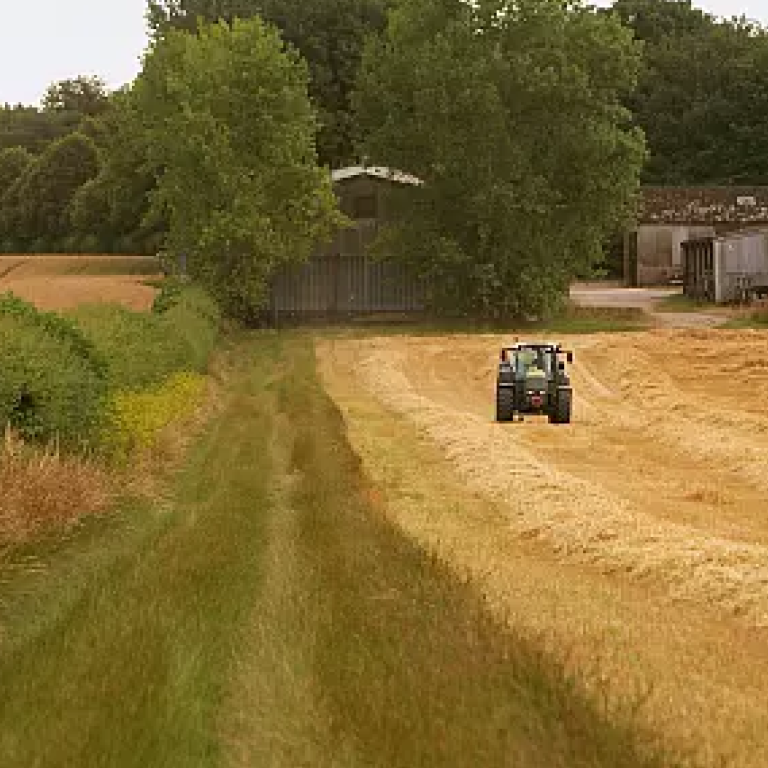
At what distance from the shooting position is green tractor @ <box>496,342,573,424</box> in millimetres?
19750

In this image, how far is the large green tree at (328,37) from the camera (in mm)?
62438

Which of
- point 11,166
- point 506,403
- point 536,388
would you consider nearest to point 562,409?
point 536,388

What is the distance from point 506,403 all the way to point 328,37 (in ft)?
159

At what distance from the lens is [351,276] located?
46.0 metres

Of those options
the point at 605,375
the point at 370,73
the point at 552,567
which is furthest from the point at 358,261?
the point at 552,567

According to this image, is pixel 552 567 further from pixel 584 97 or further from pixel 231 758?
pixel 584 97

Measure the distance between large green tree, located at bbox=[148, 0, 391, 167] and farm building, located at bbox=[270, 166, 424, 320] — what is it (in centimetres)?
1609

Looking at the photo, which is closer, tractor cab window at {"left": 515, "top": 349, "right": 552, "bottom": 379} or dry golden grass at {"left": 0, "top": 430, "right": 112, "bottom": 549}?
dry golden grass at {"left": 0, "top": 430, "right": 112, "bottom": 549}

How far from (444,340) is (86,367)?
22.3 meters

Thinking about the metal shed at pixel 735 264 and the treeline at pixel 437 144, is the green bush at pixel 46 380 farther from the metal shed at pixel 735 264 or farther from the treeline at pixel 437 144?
the metal shed at pixel 735 264

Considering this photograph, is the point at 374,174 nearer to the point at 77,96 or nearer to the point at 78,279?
the point at 78,279

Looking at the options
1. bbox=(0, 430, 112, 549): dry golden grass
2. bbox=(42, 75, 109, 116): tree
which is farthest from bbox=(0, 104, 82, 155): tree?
bbox=(0, 430, 112, 549): dry golden grass

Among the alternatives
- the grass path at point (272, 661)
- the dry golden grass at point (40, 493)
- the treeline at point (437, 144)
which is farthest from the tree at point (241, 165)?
the grass path at point (272, 661)

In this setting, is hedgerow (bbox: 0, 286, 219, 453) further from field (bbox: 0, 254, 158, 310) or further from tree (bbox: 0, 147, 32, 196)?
tree (bbox: 0, 147, 32, 196)
